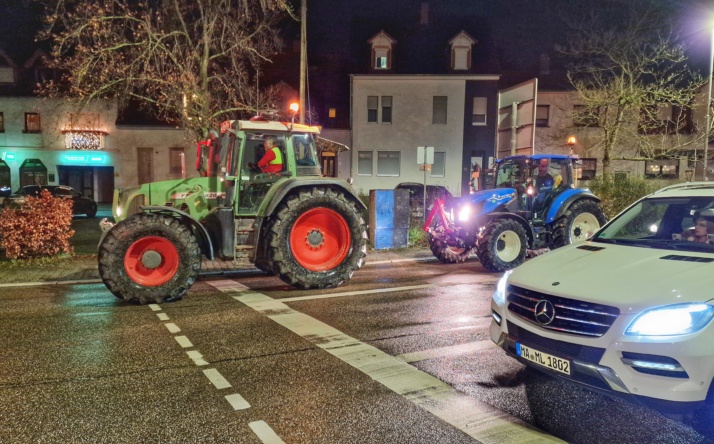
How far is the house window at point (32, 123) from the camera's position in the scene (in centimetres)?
3400

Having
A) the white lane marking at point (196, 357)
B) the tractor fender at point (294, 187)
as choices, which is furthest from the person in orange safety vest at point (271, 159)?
the white lane marking at point (196, 357)

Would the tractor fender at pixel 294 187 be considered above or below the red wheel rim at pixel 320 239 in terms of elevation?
above

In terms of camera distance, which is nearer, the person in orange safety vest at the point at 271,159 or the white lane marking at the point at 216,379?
the white lane marking at the point at 216,379

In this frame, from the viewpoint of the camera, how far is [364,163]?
3422 centimetres

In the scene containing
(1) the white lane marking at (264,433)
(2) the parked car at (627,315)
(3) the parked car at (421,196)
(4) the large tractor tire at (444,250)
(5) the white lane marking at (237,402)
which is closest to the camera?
(2) the parked car at (627,315)

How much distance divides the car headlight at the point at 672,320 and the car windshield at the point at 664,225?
4.18 ft

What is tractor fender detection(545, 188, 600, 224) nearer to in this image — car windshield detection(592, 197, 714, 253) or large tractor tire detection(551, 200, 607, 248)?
large tractor tire detection(551, 200, 607, 248)

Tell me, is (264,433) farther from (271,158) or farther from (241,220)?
(271,158)

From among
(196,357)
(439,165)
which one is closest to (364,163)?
(439,165)

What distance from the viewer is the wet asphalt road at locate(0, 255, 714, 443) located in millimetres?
4016

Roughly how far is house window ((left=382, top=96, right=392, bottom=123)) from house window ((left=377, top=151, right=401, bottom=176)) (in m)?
2.07

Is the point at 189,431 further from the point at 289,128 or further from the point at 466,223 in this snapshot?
the point at 466,223

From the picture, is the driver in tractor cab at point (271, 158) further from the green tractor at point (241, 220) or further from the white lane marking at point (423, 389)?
the white lane marking at point (423, 389)

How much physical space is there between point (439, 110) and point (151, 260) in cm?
2835
